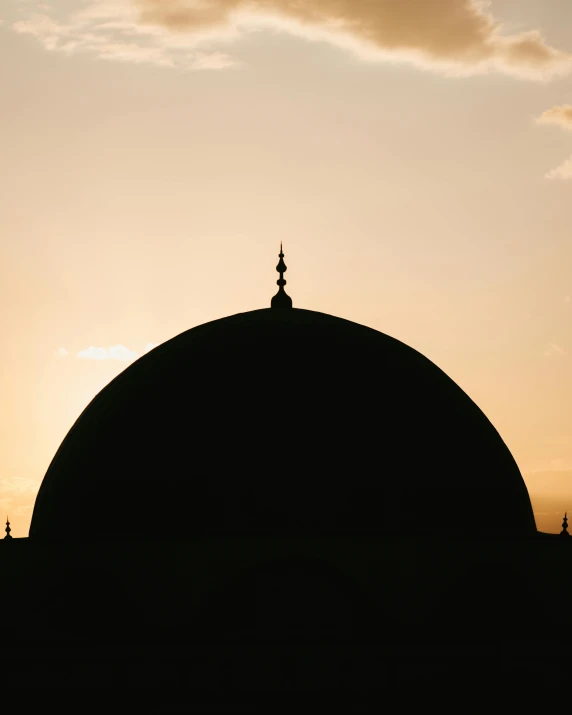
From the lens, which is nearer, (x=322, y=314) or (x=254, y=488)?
(x=254, y=488)

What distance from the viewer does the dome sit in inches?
706

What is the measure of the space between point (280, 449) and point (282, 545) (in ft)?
5.42

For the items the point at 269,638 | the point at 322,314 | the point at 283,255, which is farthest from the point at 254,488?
the point at 283,255

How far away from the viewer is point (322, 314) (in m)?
21.7

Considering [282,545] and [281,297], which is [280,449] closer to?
[282,545]

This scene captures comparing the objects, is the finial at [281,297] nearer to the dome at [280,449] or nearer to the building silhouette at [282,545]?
the dome at [280,449]

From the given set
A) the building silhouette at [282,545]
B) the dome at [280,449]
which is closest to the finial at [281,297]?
the dome at [280,449]

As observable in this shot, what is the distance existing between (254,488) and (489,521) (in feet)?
14.1

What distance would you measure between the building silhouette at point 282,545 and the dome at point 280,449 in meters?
0.04

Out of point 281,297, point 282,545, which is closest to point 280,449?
point 282,545

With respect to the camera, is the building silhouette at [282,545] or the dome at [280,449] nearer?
the building silhouette at [282,545]

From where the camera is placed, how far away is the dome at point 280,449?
58.8 feet

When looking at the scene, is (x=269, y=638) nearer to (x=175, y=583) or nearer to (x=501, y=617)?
(x=175, y=583)

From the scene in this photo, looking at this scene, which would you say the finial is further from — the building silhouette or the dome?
the building silhouette
